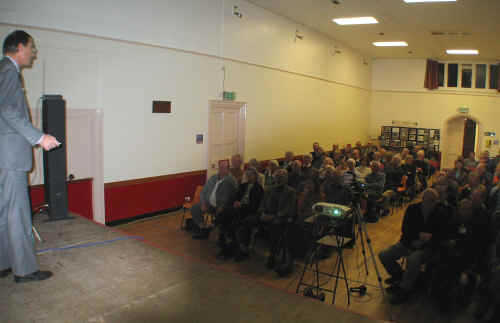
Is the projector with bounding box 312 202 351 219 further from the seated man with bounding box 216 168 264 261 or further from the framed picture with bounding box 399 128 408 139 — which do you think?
the framed picture with bounding box 399 128 408 139

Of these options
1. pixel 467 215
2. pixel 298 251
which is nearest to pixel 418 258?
pixel 467 215

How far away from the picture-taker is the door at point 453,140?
52.0 ft

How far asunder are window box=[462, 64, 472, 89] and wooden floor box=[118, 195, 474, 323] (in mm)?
10483

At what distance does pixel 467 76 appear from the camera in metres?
15.1

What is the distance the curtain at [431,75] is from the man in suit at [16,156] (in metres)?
15.8

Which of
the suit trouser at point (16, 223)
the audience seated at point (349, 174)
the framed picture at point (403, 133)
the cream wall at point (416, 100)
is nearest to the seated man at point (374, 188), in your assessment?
the audience seated at point (349, 174)

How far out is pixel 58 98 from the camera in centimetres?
400

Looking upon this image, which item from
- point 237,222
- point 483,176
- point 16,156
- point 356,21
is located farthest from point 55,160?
point 356,21

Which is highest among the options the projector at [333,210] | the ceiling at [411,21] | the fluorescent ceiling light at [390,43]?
the fluorescent ceiling light at [390,43]

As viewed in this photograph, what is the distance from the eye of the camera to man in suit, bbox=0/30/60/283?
2312 millimetres

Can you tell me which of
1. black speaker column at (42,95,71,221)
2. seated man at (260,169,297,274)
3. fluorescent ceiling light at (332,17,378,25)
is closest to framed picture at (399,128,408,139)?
fluorescent ceiling light at (332,17,378,25)

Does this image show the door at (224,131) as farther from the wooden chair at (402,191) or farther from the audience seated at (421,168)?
the audience seated at (421,168)

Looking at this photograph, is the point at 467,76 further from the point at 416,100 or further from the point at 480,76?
the point at 416,100

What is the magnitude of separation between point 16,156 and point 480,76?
16816 mm
